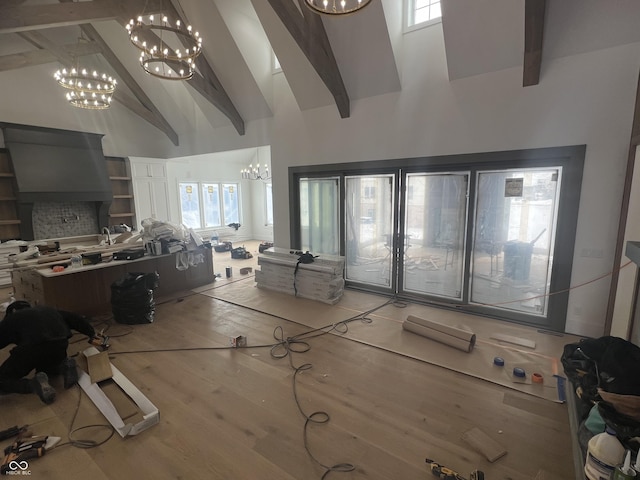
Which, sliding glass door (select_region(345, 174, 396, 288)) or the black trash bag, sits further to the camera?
sliding glass door (select_region(345, 174, 396, 288))

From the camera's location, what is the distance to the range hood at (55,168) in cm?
618

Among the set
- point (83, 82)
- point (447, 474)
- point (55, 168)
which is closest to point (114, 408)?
point (447, 474)

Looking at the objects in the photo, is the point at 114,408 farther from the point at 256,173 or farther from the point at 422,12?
the point at 256,173

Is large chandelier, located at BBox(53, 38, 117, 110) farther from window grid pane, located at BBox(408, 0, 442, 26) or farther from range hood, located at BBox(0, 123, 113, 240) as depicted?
window grid pane, located at BBox(408, 0, 442, 26)

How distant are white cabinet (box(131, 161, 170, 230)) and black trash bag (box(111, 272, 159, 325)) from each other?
4464 mm

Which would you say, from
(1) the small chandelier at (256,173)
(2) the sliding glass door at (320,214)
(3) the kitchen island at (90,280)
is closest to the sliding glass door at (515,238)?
(2) the sliding glass door at (320,214)

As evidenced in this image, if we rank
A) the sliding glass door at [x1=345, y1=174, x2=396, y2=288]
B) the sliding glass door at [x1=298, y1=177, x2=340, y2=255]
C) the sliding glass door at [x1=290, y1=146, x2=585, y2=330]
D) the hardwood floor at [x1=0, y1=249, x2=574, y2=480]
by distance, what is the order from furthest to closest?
the sliding glass door at [x1=298, y1=177, x2=340, y2=255], the sliding glass door at [x1=345, y1=174, x2=396, y2=288], the sliding glass door at [x1=290, y1=146, x2=585, y2=330], the hardwood floor at [x1=0, y1=249, x2=574, y2=480]

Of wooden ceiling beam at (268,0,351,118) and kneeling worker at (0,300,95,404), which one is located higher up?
wooden ceiling beam at (268,0,351,118)

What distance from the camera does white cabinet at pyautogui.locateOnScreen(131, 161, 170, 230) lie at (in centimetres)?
793

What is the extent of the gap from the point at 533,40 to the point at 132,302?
5.69 meters

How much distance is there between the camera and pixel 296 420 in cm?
239

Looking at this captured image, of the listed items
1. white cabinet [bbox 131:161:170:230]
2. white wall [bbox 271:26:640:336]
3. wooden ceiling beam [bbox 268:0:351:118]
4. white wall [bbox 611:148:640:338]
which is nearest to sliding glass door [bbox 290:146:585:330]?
white wall [bbox 271:26:640:336]

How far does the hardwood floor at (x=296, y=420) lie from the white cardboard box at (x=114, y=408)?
2.2 inches

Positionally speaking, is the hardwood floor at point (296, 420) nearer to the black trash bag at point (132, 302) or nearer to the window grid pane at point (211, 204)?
the black trash bag at point (132, 302)
